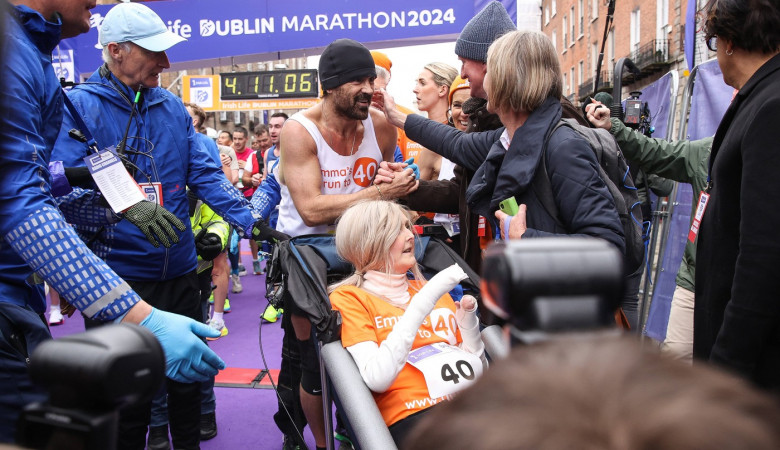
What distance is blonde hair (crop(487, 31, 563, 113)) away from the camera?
6.70 feet

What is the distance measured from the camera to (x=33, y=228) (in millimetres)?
1315

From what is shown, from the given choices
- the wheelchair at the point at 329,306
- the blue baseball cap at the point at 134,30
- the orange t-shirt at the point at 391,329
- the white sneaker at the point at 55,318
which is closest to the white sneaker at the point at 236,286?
the white sneaker at the point at 55,318

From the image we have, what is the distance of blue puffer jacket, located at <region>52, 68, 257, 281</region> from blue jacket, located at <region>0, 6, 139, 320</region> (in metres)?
0.75

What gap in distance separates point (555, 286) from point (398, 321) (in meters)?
1.57

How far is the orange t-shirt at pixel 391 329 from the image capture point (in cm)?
201

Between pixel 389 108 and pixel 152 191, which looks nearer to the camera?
pixel 152 191

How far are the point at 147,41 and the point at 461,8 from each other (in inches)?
217

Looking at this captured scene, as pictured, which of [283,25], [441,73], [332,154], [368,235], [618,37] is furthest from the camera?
[618,37]

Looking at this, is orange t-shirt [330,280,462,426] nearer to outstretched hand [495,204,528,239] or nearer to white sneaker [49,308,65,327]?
outstretched hand [495,204,528,239]

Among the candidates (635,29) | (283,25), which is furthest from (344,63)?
(635,29)

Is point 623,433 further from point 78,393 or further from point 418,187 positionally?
point 418,187

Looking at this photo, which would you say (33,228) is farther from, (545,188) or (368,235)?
(545,188)

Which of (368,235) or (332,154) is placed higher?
(332,154)

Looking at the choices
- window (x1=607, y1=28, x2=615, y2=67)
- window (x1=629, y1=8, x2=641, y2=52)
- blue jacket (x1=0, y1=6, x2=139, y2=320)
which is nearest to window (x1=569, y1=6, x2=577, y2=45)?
window (x1=607, y1=28, x2=615, y2=67)
